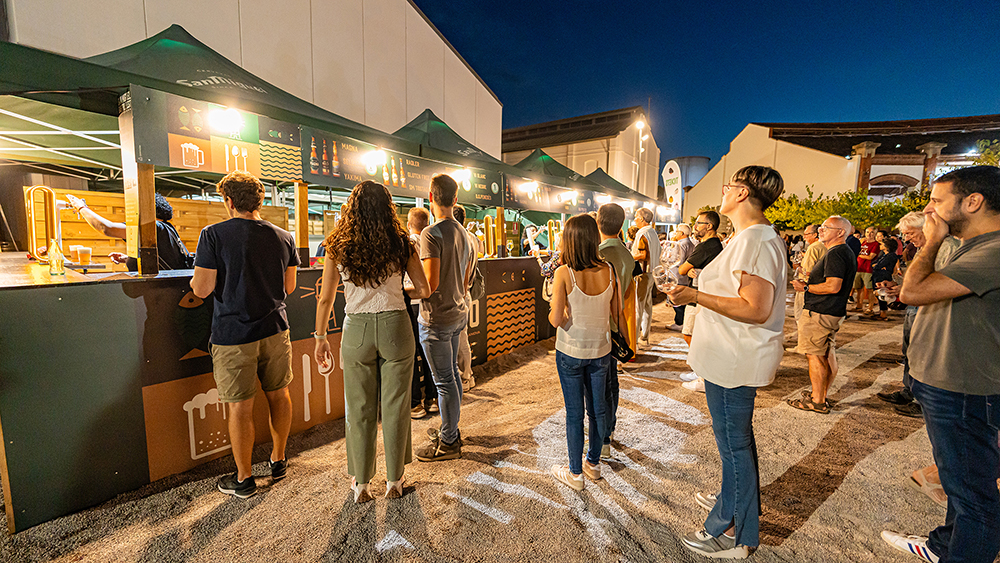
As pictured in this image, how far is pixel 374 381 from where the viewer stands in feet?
7.22

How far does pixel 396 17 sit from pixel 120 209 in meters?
7.21

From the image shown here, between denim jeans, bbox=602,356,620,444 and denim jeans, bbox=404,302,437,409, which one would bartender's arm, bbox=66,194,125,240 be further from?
denim jeans, bbox=602,356,620,444

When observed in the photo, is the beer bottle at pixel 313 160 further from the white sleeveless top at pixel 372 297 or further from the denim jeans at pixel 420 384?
the white sleeveless top at pixel 372 297

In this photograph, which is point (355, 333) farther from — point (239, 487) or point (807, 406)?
point (807, 406)

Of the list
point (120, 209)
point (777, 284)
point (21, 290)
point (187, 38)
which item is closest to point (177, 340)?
point (21, 290)

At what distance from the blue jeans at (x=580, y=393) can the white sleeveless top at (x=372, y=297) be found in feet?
3.40

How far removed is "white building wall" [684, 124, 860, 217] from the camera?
1047 inches

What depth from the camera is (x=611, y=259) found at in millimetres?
2898

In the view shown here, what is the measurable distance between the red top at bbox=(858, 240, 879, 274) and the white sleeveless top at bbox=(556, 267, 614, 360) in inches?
384

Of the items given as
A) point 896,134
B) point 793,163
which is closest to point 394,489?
point 793,163

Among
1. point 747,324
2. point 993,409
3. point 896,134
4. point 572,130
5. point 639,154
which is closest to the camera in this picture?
point 993,409

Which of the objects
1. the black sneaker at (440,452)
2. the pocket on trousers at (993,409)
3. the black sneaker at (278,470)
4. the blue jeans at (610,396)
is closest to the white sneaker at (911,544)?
the pocket on trousers at (993,409)

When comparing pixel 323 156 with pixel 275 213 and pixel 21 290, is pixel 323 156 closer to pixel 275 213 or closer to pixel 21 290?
pixel 21 290

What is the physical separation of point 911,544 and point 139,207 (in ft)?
16.4
